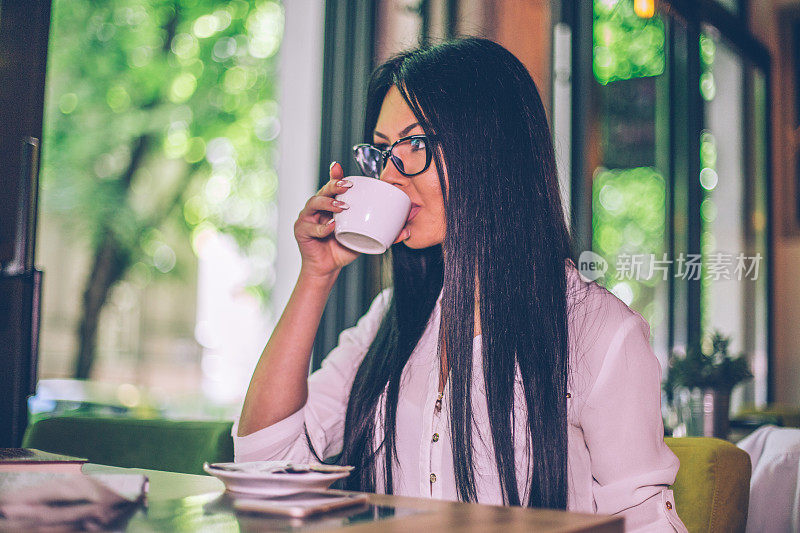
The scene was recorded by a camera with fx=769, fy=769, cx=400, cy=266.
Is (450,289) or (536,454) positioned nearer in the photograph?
(536,454)

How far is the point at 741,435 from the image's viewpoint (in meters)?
2.73

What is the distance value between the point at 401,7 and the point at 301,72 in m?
0.41

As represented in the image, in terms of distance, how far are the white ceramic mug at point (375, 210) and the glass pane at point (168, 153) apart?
19.2ft

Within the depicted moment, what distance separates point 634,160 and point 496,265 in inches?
99.2

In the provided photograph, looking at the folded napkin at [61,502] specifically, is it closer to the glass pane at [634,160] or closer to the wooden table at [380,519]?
the wooden table at [380,519]

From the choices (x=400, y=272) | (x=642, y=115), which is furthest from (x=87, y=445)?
(x=642, y=115)

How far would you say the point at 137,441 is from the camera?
1536 mm

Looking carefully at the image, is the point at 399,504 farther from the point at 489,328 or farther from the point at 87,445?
the point at 87,445

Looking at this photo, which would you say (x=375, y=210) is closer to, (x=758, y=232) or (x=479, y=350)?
(x=479, y=350)

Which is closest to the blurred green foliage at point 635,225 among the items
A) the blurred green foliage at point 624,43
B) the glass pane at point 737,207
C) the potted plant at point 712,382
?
the blurred green foliage at point 624,43

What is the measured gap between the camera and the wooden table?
0.63 meters

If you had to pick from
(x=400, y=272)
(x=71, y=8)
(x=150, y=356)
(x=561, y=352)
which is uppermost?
(x=71, y=8)

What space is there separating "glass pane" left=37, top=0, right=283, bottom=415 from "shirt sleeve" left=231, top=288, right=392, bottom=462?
215 inches

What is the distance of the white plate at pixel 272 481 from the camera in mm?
792
